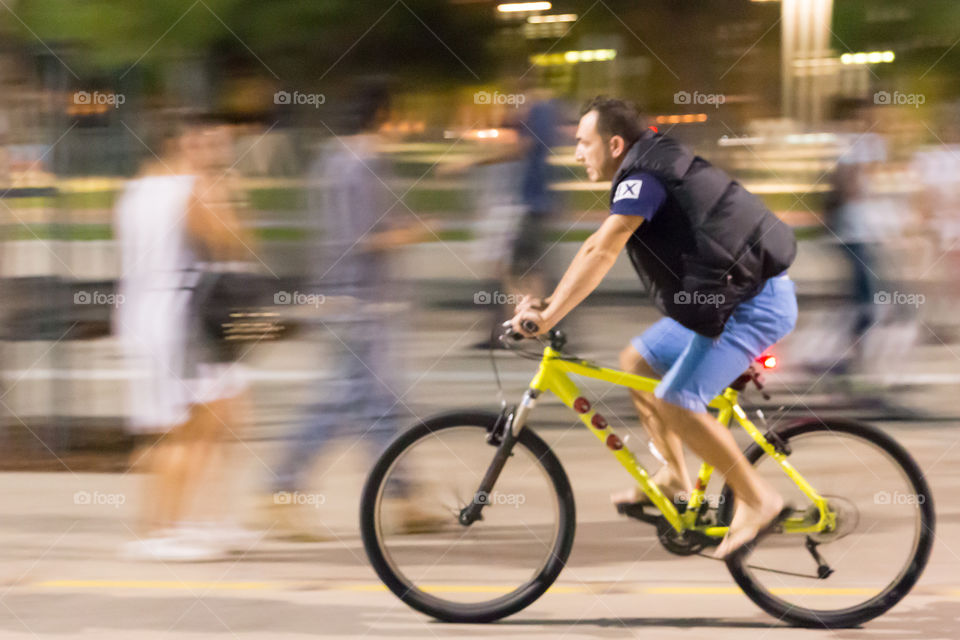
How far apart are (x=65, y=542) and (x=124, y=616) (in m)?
1.03

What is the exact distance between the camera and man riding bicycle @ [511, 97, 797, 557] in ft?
12.6

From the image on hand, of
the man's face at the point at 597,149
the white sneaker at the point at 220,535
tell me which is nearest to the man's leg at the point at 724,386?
the man's face at the point at 597,149

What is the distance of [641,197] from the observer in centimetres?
381

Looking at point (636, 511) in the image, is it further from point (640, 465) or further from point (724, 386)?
point (724, 386)

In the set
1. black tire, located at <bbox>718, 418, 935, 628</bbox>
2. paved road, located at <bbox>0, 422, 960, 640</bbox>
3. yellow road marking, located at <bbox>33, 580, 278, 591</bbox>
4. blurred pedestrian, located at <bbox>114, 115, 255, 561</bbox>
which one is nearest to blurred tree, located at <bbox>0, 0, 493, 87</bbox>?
blurred pedestrian, located at <bbox>114, 115, 255, 561</bbox>

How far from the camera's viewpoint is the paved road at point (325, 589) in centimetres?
406

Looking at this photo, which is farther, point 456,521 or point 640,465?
point 456,521

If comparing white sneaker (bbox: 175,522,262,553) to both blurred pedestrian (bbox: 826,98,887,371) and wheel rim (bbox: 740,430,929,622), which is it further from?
blurred pedestrian (bbox: 826,98,887,371)

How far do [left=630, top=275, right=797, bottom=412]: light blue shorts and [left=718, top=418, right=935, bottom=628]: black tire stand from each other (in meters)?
0.29

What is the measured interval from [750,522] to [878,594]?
20.4 inches

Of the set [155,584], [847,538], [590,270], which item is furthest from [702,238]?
[155,584]

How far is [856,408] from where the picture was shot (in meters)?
7.28

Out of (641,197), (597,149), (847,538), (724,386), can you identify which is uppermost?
(597,149)

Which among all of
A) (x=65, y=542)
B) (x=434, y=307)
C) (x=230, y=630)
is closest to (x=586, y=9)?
(x=434, y=307)
